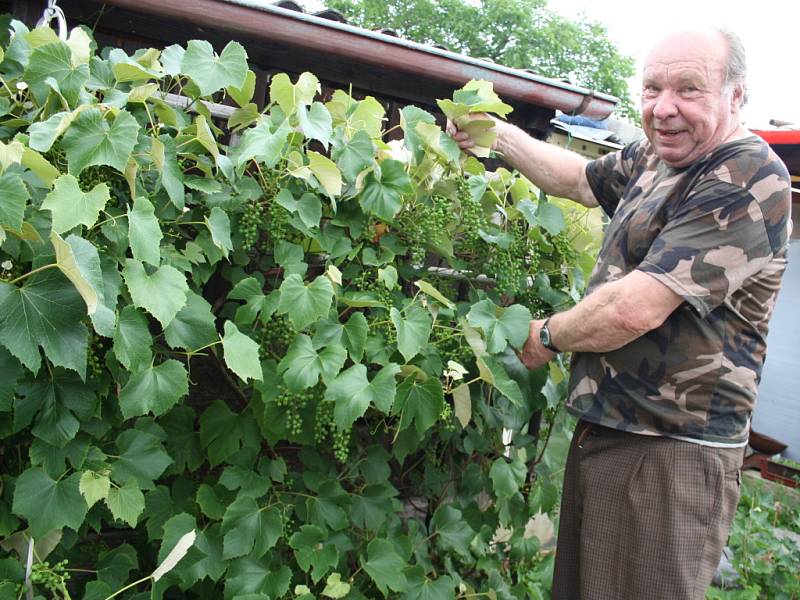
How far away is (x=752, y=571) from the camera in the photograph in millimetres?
3533

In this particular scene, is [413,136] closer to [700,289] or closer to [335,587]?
[700,289]

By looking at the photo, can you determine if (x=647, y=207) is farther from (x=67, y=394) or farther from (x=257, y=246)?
(x=67, y=394)

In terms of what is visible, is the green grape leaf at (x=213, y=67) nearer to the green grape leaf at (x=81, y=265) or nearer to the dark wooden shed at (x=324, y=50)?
the green grape leaf at (x=81, y=265)

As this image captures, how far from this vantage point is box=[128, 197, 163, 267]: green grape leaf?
1.40m

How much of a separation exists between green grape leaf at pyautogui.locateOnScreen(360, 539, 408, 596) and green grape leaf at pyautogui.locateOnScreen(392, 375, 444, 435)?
0.35 m

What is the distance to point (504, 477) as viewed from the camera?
2.17 m

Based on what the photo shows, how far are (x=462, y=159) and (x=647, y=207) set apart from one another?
1.57 feet

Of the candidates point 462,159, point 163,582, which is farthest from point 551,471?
point 163,582

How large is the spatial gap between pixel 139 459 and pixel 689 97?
1.47m

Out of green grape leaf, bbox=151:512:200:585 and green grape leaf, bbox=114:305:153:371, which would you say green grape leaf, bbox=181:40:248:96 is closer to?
green grape leaf, bbox=114:305:153:371

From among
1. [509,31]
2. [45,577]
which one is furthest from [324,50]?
[509,31]

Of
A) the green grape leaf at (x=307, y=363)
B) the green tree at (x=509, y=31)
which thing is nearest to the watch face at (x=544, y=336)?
the green grape leaf at (x=307, y=363)

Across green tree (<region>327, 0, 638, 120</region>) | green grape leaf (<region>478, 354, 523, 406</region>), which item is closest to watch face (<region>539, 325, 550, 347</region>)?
green grape leaf (<region>478, 354, 523, 406</region>)

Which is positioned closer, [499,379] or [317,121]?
[317,121]
